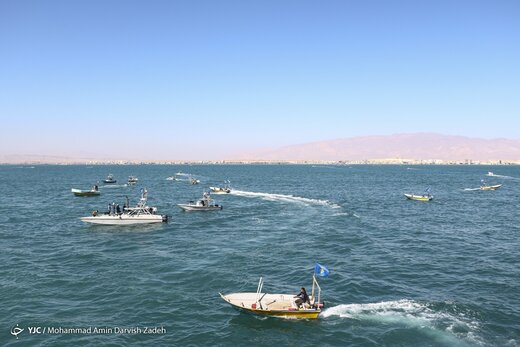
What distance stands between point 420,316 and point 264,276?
568 inches

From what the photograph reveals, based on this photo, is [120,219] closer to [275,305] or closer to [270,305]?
[270,305]

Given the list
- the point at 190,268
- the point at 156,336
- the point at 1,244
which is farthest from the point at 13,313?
the point at 1,244

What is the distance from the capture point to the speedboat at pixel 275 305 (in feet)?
93.9

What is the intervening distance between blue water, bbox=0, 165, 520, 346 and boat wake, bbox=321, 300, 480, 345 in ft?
0.42

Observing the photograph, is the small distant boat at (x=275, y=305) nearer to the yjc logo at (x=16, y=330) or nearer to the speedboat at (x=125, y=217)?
the yjc logo at (x=16, y=330)

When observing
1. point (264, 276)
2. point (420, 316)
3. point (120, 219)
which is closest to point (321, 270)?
point (420, 316)

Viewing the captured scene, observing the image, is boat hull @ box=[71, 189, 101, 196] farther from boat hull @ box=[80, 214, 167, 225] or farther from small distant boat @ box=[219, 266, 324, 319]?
small distant boat @ box=[219, 266, 324, 319]

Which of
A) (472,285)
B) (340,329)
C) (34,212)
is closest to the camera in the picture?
(340,329)

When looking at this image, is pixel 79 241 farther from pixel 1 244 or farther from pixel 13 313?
pixel 13 313

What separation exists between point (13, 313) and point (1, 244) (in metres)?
25.3

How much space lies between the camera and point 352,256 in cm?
4528

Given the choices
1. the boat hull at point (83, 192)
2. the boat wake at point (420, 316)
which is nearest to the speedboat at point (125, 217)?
the boat wake at point (420, 316)

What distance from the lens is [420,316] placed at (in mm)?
28891

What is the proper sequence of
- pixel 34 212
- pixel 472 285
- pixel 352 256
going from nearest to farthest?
pixel 472 285
pixel 352 256
pixel 34 212
